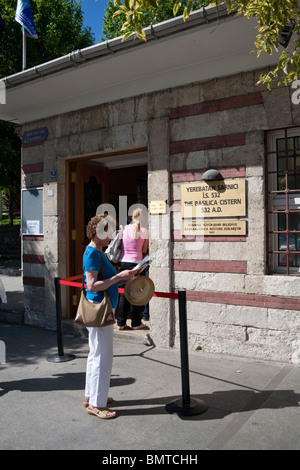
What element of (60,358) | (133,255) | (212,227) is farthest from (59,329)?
(212,227)

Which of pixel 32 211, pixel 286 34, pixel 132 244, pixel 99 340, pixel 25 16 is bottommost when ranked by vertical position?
pixel 99 340

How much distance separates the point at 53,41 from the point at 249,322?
54.4 ft

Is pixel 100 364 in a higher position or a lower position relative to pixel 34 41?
lower

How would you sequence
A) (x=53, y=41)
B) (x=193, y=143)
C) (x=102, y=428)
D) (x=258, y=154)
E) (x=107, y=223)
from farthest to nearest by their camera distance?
1. (x=53, y=41)
2. (x=193, y=143)
3. (x=258, y=154)
4. (x=107, y=223)
5. (x=102, y=428)

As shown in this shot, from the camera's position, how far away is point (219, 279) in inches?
219

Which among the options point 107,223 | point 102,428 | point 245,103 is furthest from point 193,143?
point 102,428

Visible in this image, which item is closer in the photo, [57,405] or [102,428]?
[102,428]

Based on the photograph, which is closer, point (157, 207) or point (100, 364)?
point (100, 364)

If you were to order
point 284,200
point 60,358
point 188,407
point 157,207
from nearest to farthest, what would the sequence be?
point 188,407
point 284,200
point 60,358
point 157,207

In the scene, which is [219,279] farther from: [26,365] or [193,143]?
[26,365]

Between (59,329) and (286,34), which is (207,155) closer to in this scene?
(286,34)

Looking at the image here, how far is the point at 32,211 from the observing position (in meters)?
7.68

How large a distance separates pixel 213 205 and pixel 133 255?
164 cm

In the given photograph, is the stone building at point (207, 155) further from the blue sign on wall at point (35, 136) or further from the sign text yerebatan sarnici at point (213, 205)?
the blue sign on wall at point (35, 136)
